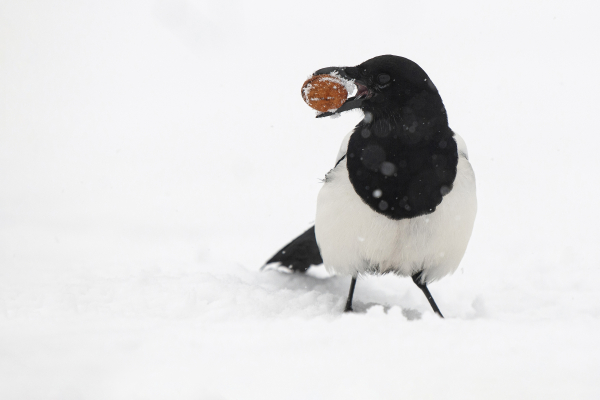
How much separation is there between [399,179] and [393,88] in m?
0.38

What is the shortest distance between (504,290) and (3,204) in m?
4.09

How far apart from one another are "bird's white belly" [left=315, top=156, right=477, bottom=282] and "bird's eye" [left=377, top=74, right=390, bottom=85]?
1.22 ft

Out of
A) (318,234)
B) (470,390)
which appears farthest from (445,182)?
(470,390)

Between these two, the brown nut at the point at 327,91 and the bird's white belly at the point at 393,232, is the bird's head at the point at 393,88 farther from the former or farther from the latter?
the bird's white belly at the point at 393,232

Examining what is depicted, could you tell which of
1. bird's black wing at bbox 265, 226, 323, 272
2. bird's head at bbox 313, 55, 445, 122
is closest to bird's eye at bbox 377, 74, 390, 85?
bird's head at bbox 313, 55, 445, 122

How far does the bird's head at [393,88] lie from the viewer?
6.49ft

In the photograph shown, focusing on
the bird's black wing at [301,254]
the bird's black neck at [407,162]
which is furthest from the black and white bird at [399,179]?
the bird's black wing at [301,254]

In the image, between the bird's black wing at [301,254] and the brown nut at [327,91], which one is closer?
the brown nut at [327,91]

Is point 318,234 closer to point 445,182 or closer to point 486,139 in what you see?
point 445,182

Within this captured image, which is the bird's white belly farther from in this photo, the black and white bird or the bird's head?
the bird's head

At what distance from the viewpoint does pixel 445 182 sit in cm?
197

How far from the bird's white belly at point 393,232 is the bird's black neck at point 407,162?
0.17ft

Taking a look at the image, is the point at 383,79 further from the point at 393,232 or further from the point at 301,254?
the point at 301,254

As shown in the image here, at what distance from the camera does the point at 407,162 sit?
76.0 inches
